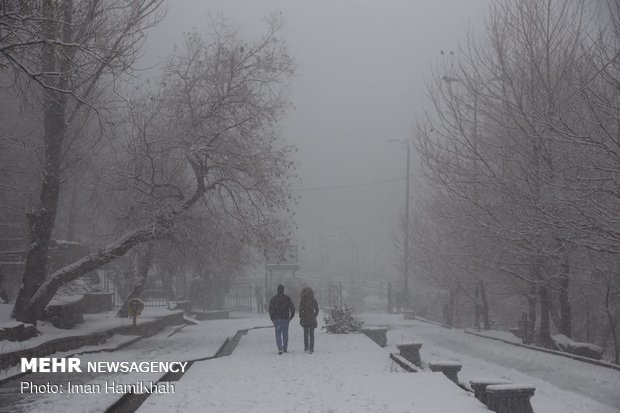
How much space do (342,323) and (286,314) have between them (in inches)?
256

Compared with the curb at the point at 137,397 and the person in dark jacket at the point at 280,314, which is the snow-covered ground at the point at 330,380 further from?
the person in dark jacket at the point at 280,314

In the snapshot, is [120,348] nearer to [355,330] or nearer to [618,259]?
[355,330]

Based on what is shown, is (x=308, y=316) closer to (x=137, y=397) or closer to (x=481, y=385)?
(x=137, y=397)

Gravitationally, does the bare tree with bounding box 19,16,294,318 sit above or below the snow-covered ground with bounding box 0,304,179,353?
above

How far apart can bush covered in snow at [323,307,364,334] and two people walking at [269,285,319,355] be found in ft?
16.6

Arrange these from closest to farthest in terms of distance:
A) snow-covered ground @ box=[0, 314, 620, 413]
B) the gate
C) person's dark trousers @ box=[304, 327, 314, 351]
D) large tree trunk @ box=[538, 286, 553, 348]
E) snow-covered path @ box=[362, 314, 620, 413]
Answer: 1. snow-covered ground @ box=[0, 314, 620, 413]
2. snow-covered path @ box=[362, 314, 620, 413]
3. person's dark trousers @ box=[304, 327, 314, 351]
4. large tree trunk @ box=[538, 286, 553, 348]
5. the gate

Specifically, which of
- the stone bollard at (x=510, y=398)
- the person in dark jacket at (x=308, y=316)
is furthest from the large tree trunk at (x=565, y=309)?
the stone bollard at (x=510, y=398)

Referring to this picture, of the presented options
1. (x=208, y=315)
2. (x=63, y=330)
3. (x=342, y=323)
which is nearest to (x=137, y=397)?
(x=63, y=330)

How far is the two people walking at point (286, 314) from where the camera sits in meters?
16.7

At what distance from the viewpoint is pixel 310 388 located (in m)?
10.9

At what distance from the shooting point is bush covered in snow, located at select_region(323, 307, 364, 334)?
22.6 metres

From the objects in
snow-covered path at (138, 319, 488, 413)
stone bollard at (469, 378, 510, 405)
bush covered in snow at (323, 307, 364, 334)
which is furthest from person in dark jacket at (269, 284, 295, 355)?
stone bollard at (469, 378, 510, 405)

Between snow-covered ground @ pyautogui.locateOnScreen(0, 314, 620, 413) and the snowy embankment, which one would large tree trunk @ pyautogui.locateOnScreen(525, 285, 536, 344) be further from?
the snowy embankment

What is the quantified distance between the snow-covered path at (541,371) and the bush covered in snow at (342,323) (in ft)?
4.79
